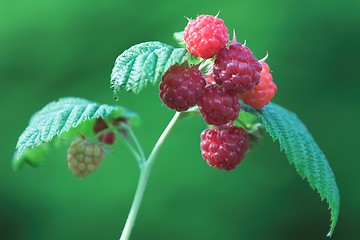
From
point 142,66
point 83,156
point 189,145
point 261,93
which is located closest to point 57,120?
point 83,156

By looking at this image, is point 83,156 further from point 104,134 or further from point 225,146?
point 225,146

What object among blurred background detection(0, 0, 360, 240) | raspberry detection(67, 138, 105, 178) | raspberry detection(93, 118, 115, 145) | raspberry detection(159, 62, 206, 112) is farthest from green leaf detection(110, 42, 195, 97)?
blurred background detection(0, 0, 360, 240)

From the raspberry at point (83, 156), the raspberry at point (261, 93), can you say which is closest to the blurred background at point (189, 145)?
the raspberry at point (83, 156)

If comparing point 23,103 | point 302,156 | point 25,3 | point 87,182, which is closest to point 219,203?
point 87,182

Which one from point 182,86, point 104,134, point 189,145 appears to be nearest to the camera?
point 182,86

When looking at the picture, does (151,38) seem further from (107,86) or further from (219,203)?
(219,203)

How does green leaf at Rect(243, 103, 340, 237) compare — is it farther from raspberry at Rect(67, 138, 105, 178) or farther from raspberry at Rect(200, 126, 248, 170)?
raspberry at Rect(67, 138, 105, 178)
